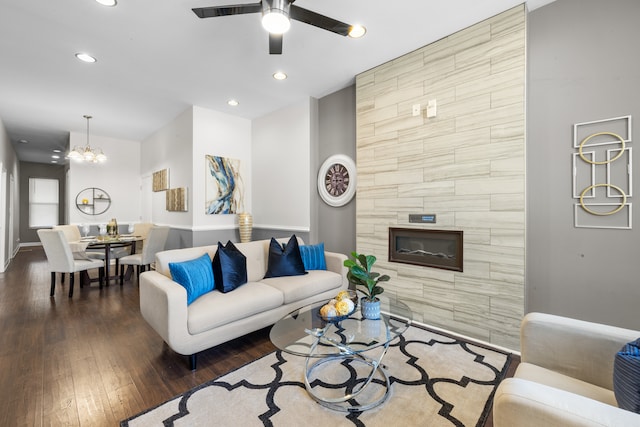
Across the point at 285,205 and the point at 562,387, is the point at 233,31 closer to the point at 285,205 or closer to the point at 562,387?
the point at 285,205

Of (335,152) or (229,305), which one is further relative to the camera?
(335,152)

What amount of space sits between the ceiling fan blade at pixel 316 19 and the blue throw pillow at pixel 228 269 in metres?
2.08

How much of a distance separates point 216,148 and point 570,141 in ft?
14.9

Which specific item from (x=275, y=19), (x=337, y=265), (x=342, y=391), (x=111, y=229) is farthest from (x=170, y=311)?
(x=111, y=229)

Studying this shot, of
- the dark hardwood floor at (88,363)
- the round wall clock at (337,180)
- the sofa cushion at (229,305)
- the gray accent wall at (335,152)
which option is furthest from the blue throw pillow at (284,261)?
the round wall clock at (337,180)

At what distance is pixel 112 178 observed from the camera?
6484 millimetres

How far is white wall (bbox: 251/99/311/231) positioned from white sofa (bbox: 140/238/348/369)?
4.20 ft

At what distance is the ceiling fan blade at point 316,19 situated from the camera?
6.22 ft

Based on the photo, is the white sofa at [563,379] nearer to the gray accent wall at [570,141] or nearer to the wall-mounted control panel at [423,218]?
the gray accent wall at [570,141]

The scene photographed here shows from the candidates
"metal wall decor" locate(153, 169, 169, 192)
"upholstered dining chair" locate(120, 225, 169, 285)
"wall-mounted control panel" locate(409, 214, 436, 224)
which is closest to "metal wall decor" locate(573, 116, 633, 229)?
"wall-mounted control panel" locate(409, 214, 436, 224)

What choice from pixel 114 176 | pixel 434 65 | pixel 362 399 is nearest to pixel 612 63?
pixel 434 65

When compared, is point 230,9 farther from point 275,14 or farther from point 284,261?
point 284,261

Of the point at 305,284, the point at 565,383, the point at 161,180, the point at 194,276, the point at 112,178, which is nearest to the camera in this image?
the point at 565,383

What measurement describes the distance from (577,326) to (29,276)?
753cm
